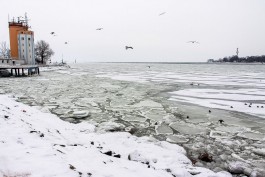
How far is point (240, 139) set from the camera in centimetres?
682

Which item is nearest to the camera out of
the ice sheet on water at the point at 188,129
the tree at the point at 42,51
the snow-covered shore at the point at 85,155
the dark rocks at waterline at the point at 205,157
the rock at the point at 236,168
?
the snow-covered shore at the point at 85,155

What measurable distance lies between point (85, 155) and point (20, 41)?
51.4 metres

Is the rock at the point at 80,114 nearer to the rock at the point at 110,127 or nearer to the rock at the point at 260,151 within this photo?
the rock at the point at 110,127

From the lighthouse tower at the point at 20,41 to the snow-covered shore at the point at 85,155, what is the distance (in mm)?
48030

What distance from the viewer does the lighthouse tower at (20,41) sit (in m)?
49.3

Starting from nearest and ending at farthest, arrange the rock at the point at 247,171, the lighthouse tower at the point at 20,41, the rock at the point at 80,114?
the rock at the point at 247,171 < the rock at the point at 80,114 < the lighthouse tower at the point at 20,41

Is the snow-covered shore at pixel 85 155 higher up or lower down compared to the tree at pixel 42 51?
lower down

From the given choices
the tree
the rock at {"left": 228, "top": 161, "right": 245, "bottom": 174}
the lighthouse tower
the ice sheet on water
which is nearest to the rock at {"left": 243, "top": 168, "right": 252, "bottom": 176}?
the rock at {"left": 228, "top": 161, "right": 245, "bottom": 174}

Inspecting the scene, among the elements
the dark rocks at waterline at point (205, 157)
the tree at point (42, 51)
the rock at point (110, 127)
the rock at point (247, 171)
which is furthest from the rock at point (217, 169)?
the tree at point (42, 51)

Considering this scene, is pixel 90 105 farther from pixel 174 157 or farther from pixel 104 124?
pixel 174 157

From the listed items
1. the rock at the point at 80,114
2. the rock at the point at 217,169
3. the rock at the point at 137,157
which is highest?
the rock at the point at 80,114

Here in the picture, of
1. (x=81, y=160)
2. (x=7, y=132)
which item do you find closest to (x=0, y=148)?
(x=7, y=132)

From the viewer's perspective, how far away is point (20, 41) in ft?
161

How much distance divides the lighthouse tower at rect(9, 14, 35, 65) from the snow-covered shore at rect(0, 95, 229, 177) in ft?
158
